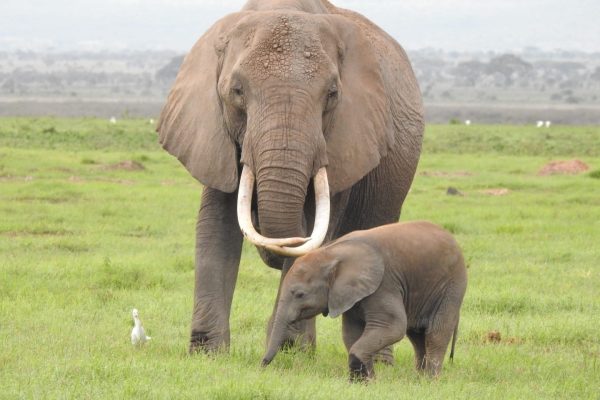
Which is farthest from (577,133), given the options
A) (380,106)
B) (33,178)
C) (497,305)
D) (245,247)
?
(380,106)

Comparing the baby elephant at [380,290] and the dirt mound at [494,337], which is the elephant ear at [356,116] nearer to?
the baby elephant at [380,290]

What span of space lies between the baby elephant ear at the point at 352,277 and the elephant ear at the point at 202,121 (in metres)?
0.80

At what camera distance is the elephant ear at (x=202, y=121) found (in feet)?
25.0

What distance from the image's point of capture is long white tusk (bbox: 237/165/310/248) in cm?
692

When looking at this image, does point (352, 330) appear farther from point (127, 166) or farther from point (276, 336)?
point (127, 166)

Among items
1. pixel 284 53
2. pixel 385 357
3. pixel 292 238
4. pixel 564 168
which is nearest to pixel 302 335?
pixel 385 357

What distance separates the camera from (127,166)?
23328 mm

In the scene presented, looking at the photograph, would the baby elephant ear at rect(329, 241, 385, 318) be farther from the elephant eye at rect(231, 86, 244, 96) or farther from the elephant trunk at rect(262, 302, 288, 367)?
the elephant eye at rect(231, 86, 244, 96)

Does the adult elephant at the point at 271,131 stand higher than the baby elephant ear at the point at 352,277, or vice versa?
the adult elephant at the point at 271,131

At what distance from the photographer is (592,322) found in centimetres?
977

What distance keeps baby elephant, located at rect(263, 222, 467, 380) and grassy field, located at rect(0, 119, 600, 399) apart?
0.24m

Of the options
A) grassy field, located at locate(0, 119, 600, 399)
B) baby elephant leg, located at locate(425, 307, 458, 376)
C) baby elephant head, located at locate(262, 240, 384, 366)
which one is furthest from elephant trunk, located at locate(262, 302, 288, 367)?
baby elephant leg, located at locate(425, 307, 458, 376)

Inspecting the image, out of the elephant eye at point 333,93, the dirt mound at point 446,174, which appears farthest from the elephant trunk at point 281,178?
the dirt mound at point 446,174

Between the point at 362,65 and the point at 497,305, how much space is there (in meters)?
3.28
